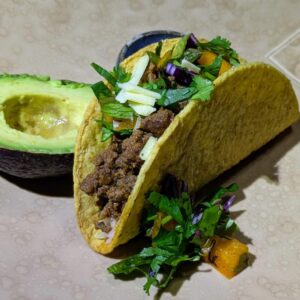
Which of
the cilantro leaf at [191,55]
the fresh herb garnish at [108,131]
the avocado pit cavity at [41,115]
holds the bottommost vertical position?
the avocado pit cavity at [41,115]

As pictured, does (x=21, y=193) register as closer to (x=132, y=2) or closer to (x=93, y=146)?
(x=93, y=146)

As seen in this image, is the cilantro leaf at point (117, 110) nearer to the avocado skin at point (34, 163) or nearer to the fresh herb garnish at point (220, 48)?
the avocado skin at point (34, 163)

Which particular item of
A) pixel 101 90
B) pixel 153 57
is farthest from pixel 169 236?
pixel 153 57

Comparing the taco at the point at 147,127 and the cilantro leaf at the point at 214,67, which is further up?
the cilantro leaf at the point at 214,67

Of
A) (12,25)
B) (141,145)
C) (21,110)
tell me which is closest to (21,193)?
(21,110)

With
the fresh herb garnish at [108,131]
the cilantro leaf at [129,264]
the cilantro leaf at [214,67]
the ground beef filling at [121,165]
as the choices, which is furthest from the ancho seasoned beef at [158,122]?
the cilantro leaf at [129,264]

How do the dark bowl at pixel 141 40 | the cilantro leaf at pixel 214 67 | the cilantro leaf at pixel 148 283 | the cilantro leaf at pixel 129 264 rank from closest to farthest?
the cilantro leaf at pixel 148 283 → the cilantro leaf at pixel 129 264 → the cilantro leaf at pixel 214 67 → the dark bowl at pixel 141 40
